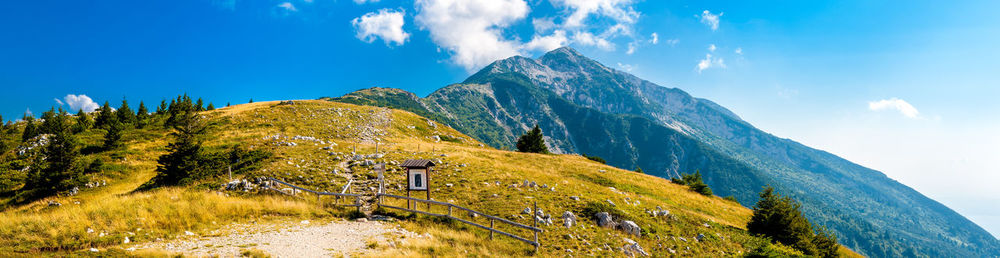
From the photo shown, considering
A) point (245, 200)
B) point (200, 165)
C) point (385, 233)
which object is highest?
point (200, 165)

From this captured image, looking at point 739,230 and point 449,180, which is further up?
point 449,180

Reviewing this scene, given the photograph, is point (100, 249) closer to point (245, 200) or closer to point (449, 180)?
point (245, 200)

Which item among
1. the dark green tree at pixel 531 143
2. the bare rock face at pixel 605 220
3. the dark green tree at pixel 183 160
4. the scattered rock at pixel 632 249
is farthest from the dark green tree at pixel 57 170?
the dark green tree at pixel 531 143

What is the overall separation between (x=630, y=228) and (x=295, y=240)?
17330 mm

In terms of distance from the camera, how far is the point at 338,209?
2028 centimetres

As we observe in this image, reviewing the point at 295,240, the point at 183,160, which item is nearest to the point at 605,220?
the point at 295,240

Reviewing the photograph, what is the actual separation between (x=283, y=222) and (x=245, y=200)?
4.16 metres

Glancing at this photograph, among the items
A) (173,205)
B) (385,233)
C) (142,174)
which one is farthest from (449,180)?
(142,174)

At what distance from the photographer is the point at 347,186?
75.5 ft

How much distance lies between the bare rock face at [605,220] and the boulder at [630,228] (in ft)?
1.57

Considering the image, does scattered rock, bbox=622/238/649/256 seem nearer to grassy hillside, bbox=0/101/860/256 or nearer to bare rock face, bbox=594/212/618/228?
grassy hillside, bbox=0/101/860/256

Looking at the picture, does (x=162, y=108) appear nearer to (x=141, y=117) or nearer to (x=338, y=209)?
(x=141, y=117)

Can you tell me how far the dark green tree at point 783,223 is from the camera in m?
22.0

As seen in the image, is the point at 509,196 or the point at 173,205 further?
the point at 509,196
